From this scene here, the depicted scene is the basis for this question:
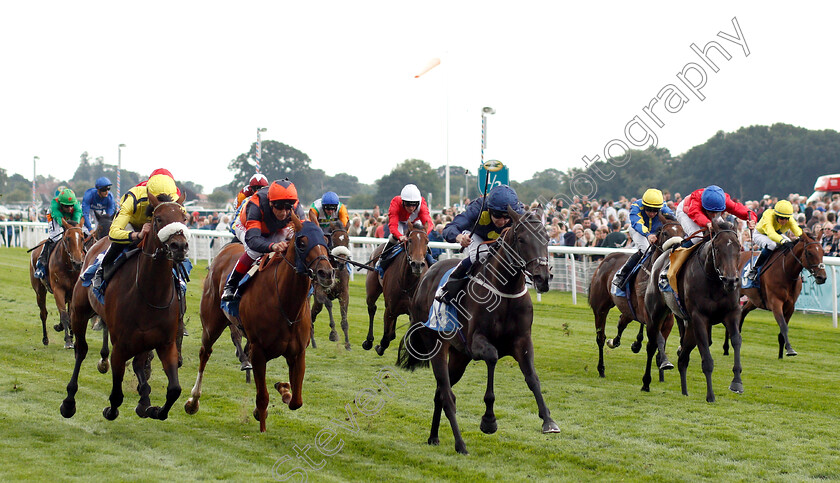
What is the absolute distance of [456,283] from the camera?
581 cm

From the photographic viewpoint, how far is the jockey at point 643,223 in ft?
29.4

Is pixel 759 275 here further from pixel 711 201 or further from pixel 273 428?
pixel 273 428

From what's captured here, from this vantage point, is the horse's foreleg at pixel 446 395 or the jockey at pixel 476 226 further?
the jockey at pixel 476 226

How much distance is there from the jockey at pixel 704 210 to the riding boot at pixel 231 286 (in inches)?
169

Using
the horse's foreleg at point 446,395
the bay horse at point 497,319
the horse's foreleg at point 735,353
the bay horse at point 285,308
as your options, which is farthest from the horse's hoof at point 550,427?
the horse's foreleg at point 735,353

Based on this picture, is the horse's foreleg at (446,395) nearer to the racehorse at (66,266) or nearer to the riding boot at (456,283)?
the riding boot at (456,283)

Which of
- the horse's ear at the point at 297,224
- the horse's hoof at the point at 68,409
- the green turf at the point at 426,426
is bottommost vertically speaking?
the green turf at the point at 426,426

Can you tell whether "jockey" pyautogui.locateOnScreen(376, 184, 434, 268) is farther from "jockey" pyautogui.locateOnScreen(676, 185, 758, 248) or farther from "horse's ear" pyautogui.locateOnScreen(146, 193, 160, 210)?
"horse's ear" pyautogui.locateOnScreen(146, 193, 160, 210)

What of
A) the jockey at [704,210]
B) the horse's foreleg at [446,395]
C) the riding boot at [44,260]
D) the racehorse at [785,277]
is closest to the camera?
the horse's foreleg at [446,395]

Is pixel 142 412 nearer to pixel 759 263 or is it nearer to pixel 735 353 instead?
pixel 735 353

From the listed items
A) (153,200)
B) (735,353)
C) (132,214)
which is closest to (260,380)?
(153,200)

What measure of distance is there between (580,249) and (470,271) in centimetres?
833

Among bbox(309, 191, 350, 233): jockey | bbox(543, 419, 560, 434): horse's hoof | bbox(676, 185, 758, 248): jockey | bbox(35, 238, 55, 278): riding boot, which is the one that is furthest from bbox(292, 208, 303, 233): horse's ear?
bbox(35, 238, 55, 278): riding boot

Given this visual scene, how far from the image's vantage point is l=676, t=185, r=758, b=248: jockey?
797 centimetres
